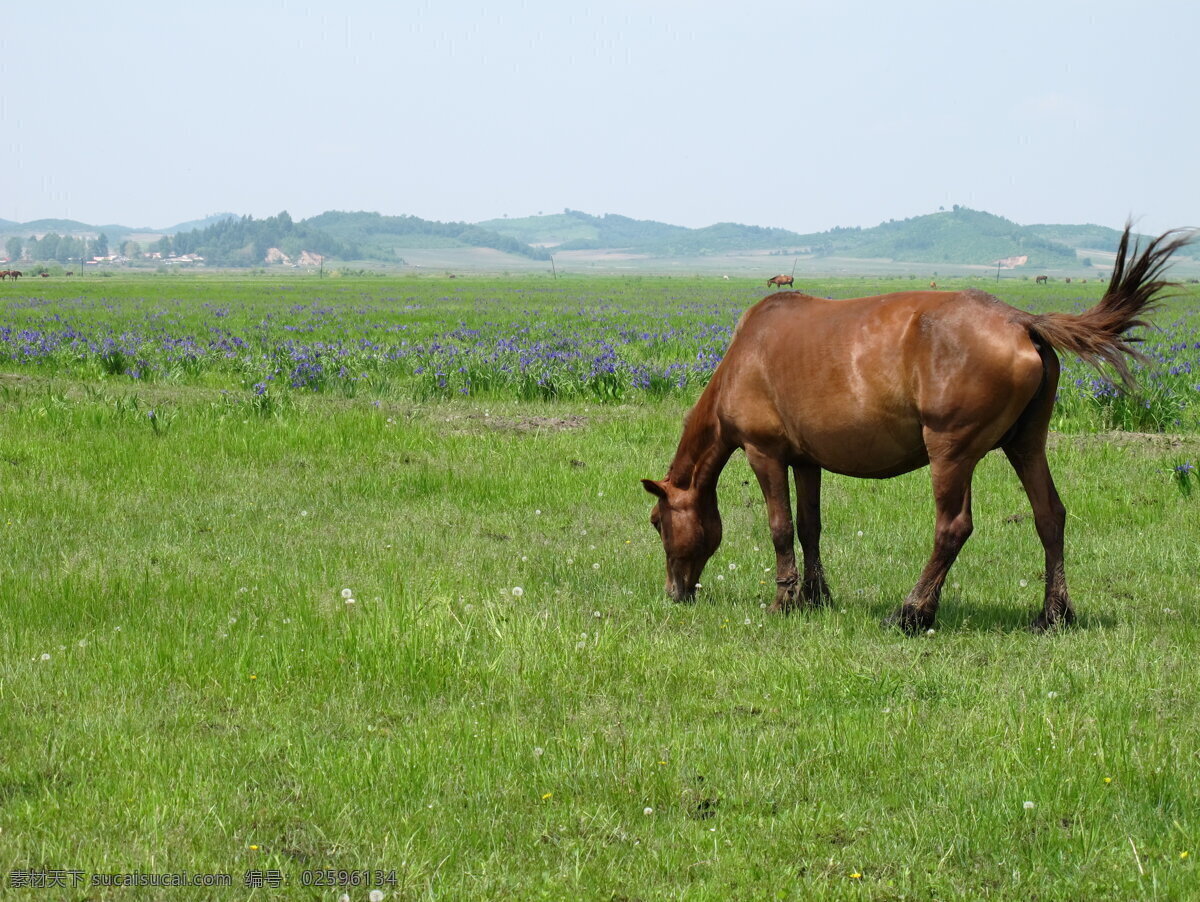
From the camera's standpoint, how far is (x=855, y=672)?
6.36 metres

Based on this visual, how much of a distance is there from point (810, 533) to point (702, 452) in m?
0.99

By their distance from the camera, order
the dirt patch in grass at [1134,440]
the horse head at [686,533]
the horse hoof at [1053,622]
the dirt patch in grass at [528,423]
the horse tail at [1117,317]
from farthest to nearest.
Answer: the dirt patch in grass at [528,423] → the dirt patch in grass at [1134,440] → the horse head at [686,533] → the horse hoof at [1053,622] → the horse tail at [1117,317]

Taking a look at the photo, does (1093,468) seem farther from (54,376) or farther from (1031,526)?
(54,376)

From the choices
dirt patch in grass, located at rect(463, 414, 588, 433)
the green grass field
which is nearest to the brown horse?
the green grass field

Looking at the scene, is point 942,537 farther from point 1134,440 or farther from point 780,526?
point 1134,440

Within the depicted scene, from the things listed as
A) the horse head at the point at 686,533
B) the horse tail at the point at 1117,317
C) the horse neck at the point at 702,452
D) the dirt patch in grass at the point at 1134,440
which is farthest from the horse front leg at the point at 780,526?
the dirt patch in grass at the point at 1134,440

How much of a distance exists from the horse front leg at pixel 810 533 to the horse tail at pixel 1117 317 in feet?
6.37

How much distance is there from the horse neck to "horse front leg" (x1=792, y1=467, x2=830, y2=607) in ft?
1.95

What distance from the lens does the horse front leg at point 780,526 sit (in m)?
7.93

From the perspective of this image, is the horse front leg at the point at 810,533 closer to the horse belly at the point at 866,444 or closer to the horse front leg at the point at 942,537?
the horse belly at the point at 866,444

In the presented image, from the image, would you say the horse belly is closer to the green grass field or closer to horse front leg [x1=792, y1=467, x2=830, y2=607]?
horse front leg [x1=792, y1=467, x2=830, y2=607]

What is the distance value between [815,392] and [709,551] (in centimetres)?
155

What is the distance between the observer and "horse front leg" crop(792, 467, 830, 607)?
8.16 metres

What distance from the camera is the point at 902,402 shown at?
7242 mm
